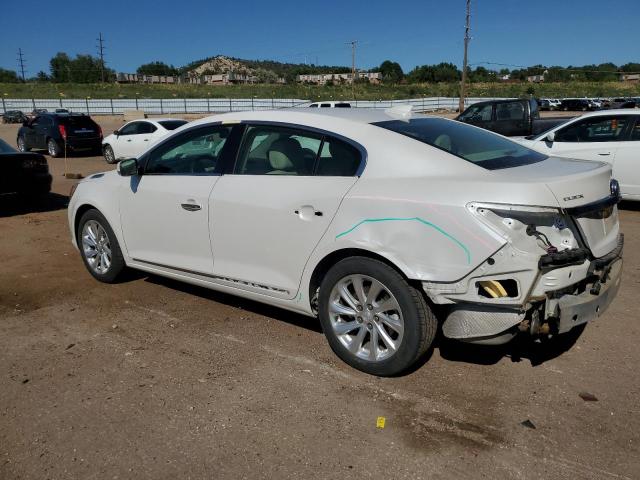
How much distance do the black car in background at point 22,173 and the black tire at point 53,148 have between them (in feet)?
31.5

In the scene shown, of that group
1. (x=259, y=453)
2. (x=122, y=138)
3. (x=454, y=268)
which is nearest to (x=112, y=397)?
(x=259, y=453)

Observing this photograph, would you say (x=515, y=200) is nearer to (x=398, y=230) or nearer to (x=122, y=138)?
(x=398, y=230)

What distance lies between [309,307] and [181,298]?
1734mm

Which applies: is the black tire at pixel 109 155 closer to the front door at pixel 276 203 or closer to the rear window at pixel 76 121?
the rear window at pixel 76 121

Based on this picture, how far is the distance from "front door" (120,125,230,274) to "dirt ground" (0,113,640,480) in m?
0.52

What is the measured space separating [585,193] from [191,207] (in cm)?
277

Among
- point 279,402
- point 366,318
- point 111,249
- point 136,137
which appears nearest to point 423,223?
point 366,318

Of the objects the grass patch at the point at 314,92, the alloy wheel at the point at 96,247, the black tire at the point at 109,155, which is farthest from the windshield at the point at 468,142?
the grass patch at the point at 314,92

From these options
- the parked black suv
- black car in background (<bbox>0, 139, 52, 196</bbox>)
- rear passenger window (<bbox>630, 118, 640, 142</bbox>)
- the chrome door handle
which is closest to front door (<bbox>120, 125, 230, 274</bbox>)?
the chrome door handle

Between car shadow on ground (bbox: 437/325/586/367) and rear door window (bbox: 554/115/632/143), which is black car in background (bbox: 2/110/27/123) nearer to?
rear door window (bbox: 554/115/632/143)

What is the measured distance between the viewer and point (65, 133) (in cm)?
1819

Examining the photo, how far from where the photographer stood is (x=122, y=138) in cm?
1708

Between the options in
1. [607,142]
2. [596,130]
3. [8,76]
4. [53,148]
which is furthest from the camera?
[8,76]

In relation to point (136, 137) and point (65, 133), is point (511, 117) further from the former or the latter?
point (65, 133)
